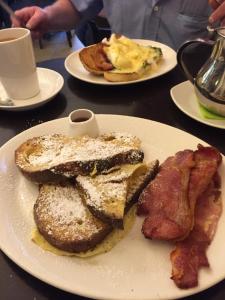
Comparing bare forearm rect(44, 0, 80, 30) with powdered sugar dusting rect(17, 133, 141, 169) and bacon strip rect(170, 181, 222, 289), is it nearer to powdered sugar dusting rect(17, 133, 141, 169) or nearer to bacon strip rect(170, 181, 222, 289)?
powdered sugar dusting rect(17, 133, 141, 169)

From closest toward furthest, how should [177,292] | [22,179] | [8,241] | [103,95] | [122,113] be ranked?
[177,292]
[8,241]
[22,179]
[122,113]
[103,95]

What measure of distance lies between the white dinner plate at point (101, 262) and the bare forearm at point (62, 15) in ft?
3.97

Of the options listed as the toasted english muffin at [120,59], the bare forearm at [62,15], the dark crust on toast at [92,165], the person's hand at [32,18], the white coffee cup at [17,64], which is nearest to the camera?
the dark crust on toast at [92,165]

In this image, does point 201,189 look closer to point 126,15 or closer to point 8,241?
point 8,241

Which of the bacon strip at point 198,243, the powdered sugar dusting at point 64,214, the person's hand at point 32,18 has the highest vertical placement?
the person's hand at point 32,18

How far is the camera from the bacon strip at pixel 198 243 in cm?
69

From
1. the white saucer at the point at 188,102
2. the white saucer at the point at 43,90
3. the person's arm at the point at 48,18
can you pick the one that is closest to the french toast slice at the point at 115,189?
the white saucer at the point at 188,102

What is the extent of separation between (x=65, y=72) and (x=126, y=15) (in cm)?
57

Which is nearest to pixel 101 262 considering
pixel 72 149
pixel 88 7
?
pixel 72 149

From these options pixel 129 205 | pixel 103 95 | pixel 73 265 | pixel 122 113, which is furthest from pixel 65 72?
pixel 73 265

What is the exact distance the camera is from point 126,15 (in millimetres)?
1889

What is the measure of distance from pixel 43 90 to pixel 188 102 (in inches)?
21.8

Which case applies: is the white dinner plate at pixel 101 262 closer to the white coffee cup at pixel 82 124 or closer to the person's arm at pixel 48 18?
the white coffee cup at pixel 82 124

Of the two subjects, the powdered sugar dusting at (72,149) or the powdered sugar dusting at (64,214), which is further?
the powdered sugar dusting at (72,149)
